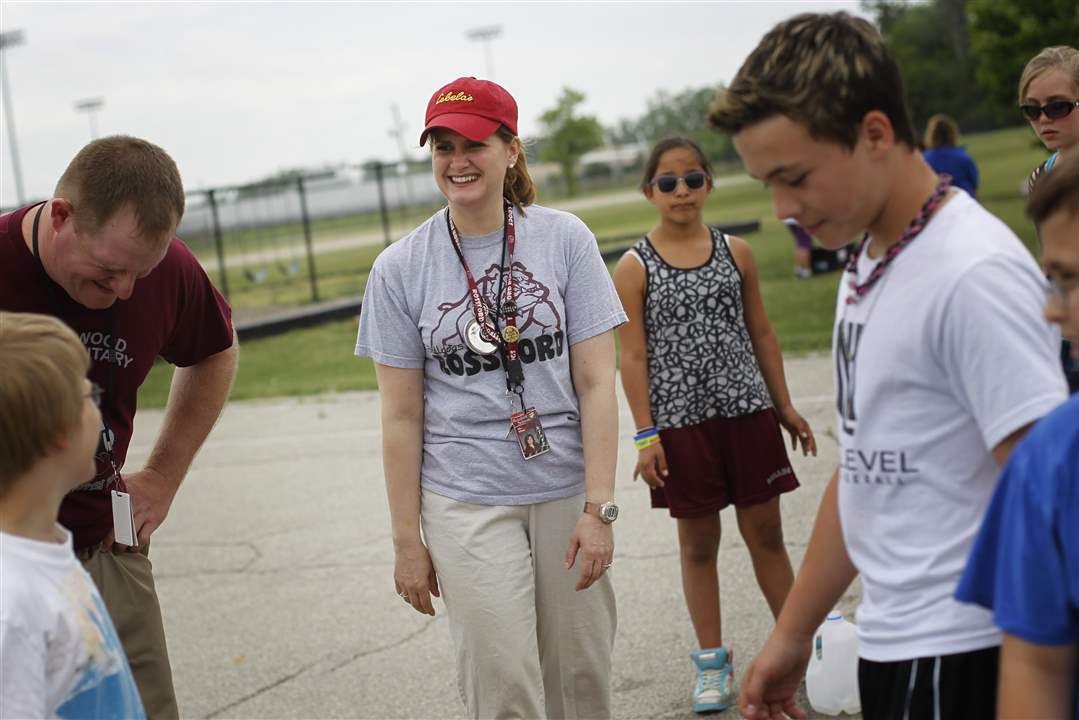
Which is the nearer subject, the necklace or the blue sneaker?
the necklace

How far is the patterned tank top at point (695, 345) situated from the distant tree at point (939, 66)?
70.2 metres

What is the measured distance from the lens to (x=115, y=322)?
3227 mm

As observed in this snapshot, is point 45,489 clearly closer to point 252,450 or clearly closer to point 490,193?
point 490,193

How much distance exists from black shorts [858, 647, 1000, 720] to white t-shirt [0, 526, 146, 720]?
140 centimetres

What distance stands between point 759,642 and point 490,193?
8.22ft

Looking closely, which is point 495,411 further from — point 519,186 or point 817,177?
point 817,177

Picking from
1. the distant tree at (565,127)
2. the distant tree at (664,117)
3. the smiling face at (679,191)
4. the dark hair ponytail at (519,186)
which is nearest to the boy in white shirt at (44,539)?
the dark hair ponytail at (519,186)

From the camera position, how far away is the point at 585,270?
3600 mm

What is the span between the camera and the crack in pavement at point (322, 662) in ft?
16.6

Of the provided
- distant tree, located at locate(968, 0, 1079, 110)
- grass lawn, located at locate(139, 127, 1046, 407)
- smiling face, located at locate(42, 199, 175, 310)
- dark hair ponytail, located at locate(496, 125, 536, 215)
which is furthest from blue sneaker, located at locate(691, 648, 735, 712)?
distant tree, located at locate(968, 0, 1079, 110)

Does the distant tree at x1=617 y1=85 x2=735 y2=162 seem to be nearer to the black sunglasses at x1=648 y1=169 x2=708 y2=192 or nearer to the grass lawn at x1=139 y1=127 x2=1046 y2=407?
the grass lawn at x1=139 y1=127 x2=1046 y2=407

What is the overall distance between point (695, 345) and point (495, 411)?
127 cm

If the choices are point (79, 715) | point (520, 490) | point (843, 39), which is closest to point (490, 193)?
point (520, 490)

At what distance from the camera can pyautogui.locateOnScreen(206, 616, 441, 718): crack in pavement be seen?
16.6ft
